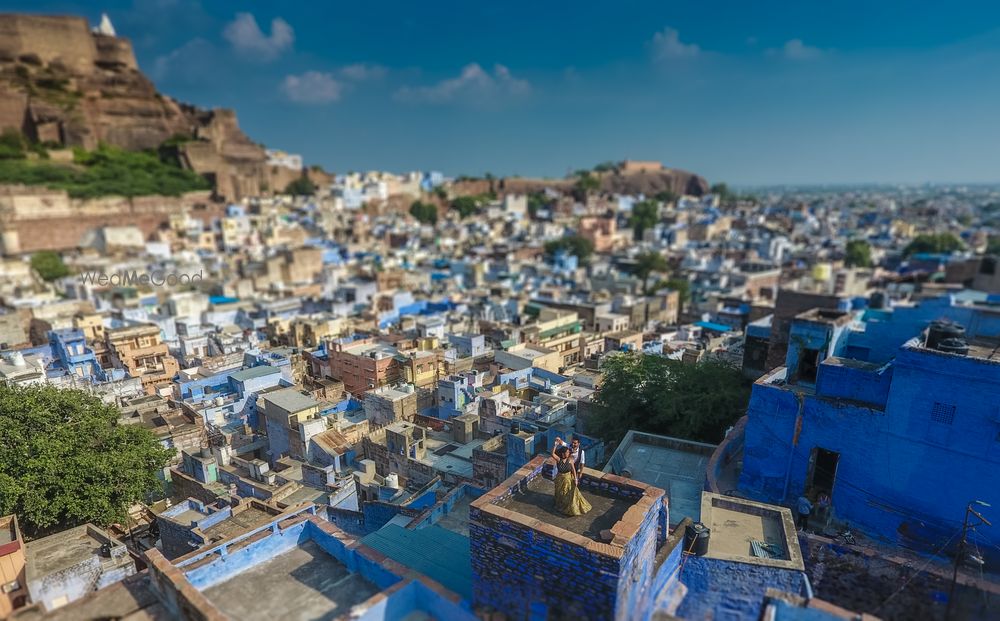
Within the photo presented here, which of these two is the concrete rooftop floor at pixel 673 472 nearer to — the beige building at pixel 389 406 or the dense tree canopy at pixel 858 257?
the beige building at pixel 389 406

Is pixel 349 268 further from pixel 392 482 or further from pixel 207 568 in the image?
pixel 207 568

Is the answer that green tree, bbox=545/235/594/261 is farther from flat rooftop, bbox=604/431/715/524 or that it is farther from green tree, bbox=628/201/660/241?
flat rooftop, bbox=604/431/715/524

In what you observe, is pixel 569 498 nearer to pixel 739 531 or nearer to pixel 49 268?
pixel 739 531

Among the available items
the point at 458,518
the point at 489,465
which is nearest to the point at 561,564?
the point at 458,518

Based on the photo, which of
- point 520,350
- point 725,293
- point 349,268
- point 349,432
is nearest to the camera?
point 349,432

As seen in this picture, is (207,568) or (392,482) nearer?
(207,568)

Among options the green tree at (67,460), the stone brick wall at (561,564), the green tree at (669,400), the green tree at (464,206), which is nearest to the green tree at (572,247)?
the green tree at (464,206)

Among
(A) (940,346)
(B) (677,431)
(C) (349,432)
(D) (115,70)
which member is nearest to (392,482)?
(C) (349,432)
